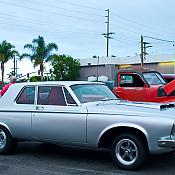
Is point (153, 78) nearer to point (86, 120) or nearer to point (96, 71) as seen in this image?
point (86, 120)

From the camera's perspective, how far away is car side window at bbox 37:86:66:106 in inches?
294

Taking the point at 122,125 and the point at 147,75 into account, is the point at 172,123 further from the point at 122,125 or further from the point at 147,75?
the point at 147,75

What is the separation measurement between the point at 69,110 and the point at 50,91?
76 cm

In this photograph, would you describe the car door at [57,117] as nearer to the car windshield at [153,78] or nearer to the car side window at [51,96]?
the car side window at [51,96]

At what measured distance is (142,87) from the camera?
11328mm

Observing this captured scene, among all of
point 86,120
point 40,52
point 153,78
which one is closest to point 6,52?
point 40,52

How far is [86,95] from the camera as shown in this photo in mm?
7465

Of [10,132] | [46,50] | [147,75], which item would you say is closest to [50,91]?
[10,132]

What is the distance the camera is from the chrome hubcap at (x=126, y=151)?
655 centimetres

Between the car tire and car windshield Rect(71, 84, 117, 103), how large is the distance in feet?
5.65

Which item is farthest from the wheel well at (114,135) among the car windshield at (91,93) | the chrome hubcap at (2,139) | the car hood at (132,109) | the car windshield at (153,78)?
the car windshield at (153,78)

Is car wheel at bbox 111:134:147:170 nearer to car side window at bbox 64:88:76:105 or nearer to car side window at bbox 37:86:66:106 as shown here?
car side window at bbox 64:88:76:105

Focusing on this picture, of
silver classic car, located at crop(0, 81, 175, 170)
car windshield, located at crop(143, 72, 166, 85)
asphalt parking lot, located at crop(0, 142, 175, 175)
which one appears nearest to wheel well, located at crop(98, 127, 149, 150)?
silver classic car, located at crop(0, 81, 175, 170)

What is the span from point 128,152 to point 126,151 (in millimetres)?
41
